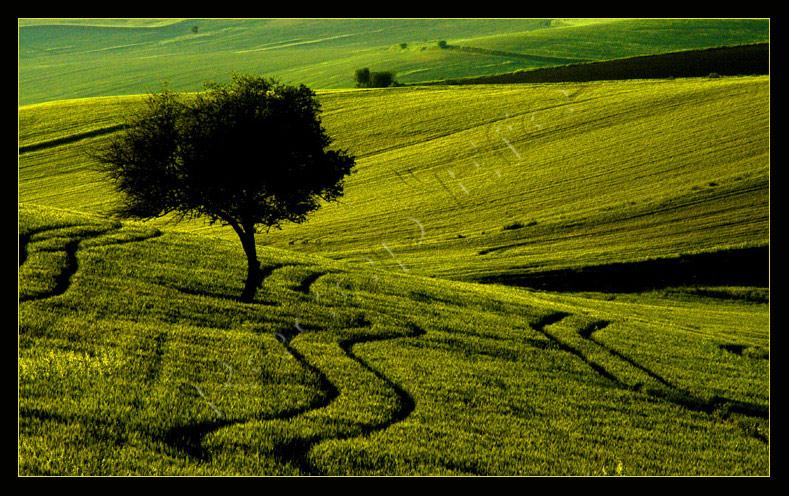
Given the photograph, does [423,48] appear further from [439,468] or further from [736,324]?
[439,468]

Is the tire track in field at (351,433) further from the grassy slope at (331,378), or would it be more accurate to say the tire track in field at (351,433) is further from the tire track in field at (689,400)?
the tire track in field at (689,400)

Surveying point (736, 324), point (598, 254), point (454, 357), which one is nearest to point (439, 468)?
point (454, 357)

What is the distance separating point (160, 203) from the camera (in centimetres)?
2556

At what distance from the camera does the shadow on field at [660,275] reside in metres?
46.1

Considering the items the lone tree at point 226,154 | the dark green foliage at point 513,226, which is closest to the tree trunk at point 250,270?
the lone tree at point 226,154

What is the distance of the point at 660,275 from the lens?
47.4 metres

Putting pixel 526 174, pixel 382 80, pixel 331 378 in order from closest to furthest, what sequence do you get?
pixel 331 378 → pixel 526 174 → pixel 382 80

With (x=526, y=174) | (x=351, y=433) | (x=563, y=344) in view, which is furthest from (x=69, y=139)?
(x=351, y=433)

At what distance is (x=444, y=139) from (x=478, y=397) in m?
64.5

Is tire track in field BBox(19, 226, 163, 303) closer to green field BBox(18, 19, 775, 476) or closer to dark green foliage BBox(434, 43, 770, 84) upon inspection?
green field BBox(18, 19, 775, 476)

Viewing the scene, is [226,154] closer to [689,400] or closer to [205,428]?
[205,428]

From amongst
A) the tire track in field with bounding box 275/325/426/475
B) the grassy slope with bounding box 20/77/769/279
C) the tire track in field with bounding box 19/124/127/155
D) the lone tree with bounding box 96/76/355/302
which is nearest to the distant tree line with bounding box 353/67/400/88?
the grassy slope with bounding box 20/77/769/279

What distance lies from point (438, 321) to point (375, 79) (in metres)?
105

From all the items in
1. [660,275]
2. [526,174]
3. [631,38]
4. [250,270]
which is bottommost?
[660,275]
